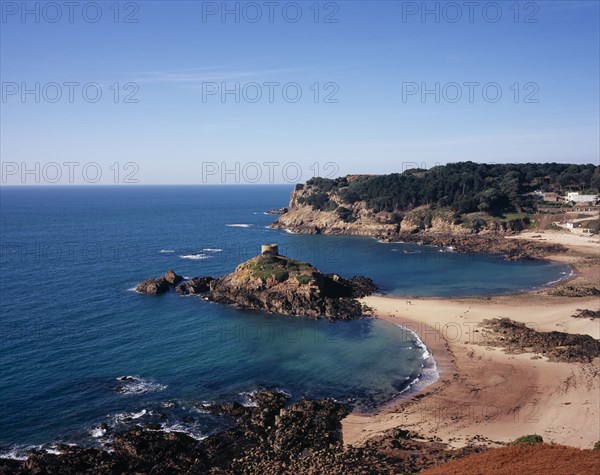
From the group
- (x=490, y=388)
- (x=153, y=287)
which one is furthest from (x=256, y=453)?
(x=153, y=287)

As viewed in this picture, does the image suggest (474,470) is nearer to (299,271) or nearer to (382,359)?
(382,359)

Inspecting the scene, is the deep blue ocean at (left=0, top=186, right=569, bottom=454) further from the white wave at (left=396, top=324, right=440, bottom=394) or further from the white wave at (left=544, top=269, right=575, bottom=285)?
the white wave at (left=544, top=269, right=575, bottom=285)

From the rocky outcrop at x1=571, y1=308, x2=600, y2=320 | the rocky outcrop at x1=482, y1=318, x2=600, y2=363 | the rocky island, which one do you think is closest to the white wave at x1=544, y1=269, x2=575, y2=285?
the rocky outcrop at x1=571, y1=308, x2=600, y2=320

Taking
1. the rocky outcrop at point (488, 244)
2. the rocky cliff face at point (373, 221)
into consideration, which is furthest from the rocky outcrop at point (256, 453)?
the rocky cliff face at point (373, 221)

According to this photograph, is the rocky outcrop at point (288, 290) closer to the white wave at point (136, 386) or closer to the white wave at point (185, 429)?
the white wave at point (136, 386)

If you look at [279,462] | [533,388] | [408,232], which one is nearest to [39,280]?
[279,462]

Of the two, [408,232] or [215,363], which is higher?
[408,232]

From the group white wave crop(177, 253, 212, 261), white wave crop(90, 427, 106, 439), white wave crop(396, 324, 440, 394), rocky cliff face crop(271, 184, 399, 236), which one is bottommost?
white wave crop(90, 427, 106, 439)
